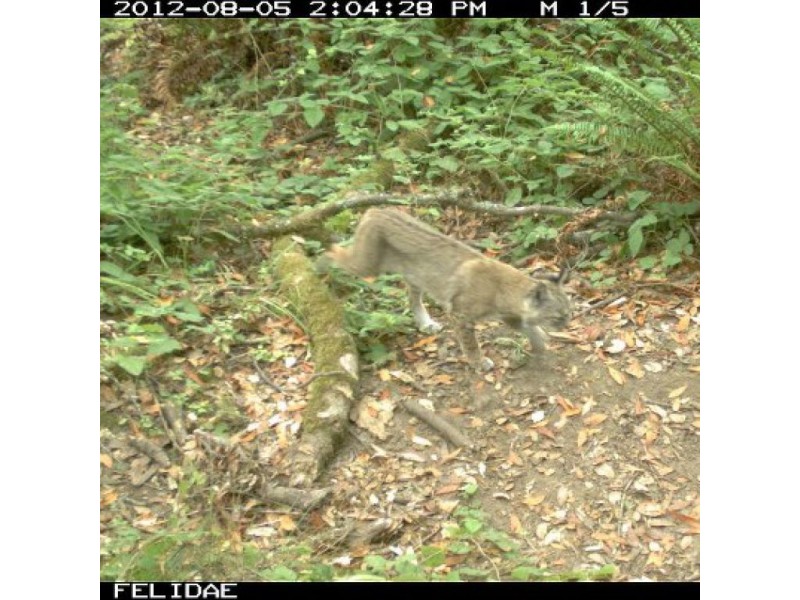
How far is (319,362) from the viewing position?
26.5 feet

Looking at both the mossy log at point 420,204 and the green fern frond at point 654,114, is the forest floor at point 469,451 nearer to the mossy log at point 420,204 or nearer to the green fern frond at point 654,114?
the mossy log at point 420,204

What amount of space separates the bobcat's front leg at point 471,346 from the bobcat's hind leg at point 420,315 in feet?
1.88

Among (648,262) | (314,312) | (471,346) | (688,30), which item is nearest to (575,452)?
(471,346)

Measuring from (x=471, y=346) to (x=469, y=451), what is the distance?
1.16 metres

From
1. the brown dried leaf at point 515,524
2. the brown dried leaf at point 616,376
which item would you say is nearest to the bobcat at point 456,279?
the brown dried leaf at point 616,376

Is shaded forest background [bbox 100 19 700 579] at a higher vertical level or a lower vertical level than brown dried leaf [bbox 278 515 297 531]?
higher

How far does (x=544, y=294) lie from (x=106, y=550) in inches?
166

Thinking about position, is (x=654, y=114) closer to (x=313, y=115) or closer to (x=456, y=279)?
(x=456, y=279)

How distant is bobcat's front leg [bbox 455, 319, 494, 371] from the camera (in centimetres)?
827

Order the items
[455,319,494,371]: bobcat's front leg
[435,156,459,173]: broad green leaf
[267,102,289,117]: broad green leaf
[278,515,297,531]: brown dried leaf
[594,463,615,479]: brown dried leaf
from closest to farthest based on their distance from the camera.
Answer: [278,515,297,531]: brown dried leaf → [594,463,615,479]: brown dried leaf → [455,319,494,371]: bobcat's front leg → [435,156,459,173]: broad green leaf → [267,102,289,117]: broad green leaf

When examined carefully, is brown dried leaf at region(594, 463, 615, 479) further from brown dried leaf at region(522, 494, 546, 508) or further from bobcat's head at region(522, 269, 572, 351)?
bobcat's head at region(522, 269, 572, 351)

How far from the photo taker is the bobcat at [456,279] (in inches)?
311

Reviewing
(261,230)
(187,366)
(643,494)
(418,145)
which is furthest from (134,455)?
(418,145)

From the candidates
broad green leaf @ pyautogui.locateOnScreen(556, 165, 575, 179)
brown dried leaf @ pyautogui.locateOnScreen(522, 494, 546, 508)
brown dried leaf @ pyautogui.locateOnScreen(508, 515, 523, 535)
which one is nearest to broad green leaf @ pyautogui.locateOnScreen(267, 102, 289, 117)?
broad green leaf @ pyautogui.locateOnScreen(556, 165, 575, 179)
